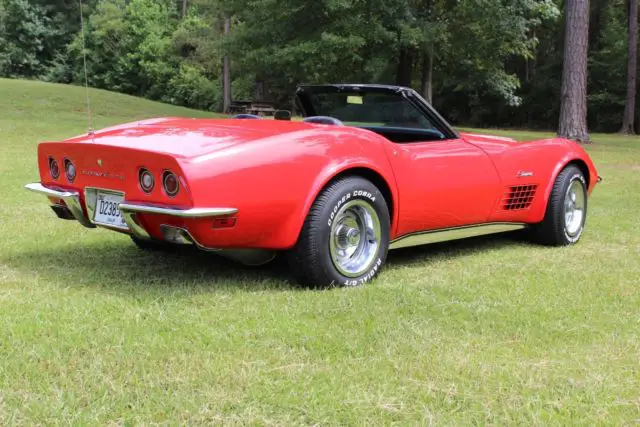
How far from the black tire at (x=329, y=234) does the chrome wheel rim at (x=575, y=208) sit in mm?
2125

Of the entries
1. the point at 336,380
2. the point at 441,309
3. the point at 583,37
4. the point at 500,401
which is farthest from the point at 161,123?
the point at 583,37

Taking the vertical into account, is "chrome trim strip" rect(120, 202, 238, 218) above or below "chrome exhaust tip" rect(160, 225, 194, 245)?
above

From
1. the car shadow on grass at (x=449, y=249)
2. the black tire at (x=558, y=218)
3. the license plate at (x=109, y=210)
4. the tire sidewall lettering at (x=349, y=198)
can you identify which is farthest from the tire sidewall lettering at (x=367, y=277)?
the black tire at (x=558, y=218)

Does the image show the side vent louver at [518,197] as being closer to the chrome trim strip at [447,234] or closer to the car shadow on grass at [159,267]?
the chrome trim strip at [447,234]

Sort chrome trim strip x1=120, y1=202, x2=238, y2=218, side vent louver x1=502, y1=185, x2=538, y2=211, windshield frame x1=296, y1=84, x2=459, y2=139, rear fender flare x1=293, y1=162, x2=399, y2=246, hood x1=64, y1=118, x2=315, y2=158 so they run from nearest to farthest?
chrome trim strip x1=120, y1=202, x2=238, y2=218
hood x1=64, y1=118, x2=315, y2=158
rear fender flare x1=293, y1=162, x2=399, y2=246
windshield frame x1=296, y1=84, x2=459, y2=139
side vent louver x1=502, y1=185, x2=538, y2=211

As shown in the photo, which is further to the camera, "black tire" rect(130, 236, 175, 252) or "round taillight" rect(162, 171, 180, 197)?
"black tire" rect(130, 236, 175, 252)

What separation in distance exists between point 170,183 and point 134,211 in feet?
0.78

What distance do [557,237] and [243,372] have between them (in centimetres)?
347

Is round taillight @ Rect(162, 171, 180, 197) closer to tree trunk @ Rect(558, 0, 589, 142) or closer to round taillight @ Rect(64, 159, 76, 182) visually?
round taillight @ Rect(64, 159, 76, 182)

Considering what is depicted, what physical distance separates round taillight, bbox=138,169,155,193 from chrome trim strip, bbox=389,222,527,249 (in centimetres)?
158

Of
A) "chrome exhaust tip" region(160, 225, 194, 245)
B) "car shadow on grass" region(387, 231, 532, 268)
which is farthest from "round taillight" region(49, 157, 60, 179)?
"car shadow on grass" region(387, 231, 532, 268)

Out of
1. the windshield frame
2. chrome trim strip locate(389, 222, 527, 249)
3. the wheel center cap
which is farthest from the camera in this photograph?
the windshield frame

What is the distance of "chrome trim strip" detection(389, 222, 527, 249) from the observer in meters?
4.38

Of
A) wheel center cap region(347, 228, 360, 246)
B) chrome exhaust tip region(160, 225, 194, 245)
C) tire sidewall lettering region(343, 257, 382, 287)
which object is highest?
chrome exhaust tip region(160, 225, 194, 245)
